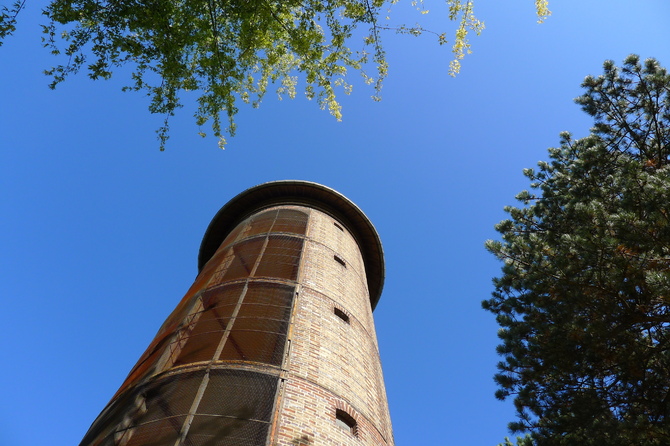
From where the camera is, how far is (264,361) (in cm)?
793

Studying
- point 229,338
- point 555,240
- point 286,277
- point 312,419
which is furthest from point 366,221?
point 312,419

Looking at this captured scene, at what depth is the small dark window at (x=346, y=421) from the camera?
7.56 metres

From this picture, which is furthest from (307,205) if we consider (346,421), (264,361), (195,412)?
(195,412)

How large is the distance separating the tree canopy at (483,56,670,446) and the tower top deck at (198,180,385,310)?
6940 mm

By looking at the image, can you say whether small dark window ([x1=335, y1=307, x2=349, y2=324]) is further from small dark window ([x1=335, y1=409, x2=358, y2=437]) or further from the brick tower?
small dark window ([x1=335, y1=409, x2=358, y2=437])

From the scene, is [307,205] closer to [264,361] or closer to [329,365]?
[329,365]

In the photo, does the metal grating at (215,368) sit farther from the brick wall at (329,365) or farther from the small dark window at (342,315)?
the small dark window at (342,315)

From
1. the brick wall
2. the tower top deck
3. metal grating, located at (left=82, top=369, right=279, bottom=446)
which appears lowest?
metal grating, located at (left=82, top=369, right=279, bottom=446)

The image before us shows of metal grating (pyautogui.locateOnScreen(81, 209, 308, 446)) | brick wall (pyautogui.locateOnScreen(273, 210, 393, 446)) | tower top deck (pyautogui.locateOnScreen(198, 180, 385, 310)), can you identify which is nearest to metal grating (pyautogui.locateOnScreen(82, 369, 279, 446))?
metal grating (pyautogui.locateOnScreen(81, 209, 308, 446))

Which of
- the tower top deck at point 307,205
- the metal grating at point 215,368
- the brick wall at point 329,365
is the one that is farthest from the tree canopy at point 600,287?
the tower top deck at point 307,205

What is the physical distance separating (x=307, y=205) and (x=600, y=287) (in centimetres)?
1056

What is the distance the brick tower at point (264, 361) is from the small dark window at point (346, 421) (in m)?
0.02

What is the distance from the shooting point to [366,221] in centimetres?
1725

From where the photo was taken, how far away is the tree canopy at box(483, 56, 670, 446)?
709cm
